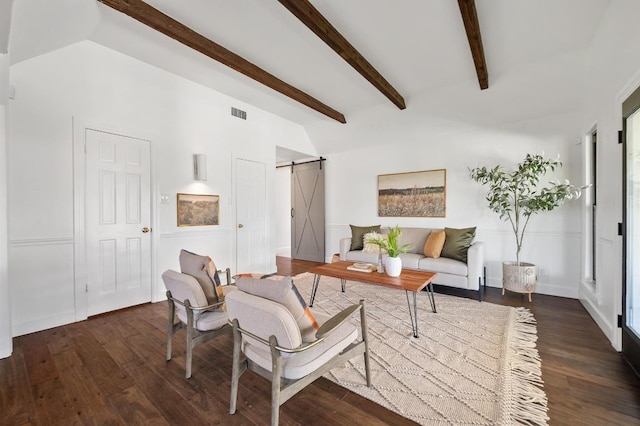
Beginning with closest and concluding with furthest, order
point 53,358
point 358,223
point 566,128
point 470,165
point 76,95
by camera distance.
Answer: point 53,358, point 76,95, point 566,128, point 470,165, point 358,223

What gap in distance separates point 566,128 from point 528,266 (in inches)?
81.0

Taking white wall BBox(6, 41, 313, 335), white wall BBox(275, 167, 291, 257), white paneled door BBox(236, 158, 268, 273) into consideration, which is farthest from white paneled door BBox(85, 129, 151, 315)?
white wall BBox(275, 167, 291, 257)

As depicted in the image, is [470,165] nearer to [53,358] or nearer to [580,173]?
[580,173]

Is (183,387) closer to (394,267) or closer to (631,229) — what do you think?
(394,267)

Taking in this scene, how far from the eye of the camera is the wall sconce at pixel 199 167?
4.05 m

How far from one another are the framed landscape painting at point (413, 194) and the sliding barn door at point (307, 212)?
1.61 meters

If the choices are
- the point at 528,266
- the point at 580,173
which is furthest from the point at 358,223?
the point at 580,173

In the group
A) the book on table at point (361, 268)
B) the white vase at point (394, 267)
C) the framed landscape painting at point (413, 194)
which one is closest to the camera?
the white vase at point (394, 267)

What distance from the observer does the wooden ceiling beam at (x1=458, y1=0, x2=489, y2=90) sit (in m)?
2.26

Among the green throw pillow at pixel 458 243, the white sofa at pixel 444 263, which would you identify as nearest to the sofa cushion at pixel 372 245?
the white sofa at pixel 444 263

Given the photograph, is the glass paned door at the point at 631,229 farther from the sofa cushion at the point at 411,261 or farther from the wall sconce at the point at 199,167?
the wall sconce at the point at 199,167

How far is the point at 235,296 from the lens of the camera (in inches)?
60.4

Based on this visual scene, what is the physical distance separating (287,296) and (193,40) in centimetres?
292

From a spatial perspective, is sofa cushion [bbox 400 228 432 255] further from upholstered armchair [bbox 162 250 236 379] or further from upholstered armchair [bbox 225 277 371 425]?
upholstered armchair [bbox 162 250 236 379]
